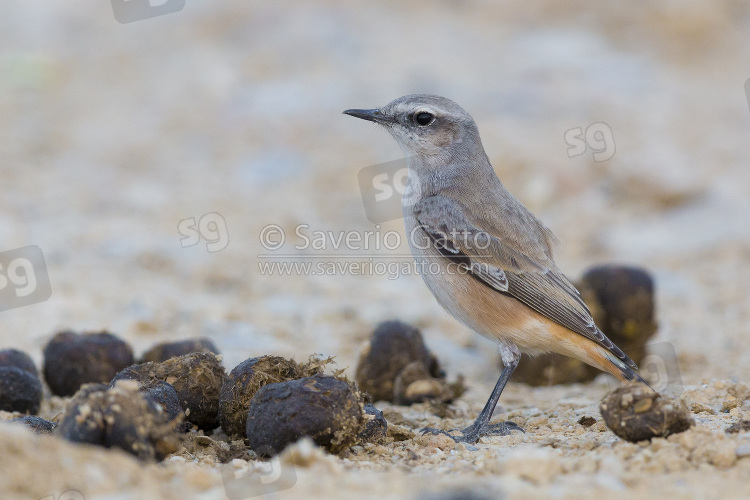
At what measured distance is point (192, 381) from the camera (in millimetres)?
4781

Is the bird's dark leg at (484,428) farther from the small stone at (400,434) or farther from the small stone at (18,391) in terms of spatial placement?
the small stone at (18,391)

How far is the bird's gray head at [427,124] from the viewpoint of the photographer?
6430 mm

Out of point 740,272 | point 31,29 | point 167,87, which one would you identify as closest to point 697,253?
point 740,272

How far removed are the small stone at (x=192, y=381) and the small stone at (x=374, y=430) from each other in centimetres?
95

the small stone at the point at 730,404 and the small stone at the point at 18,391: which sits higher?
the small stone at the point at 18,391

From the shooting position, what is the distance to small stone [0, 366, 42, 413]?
5.39 metres

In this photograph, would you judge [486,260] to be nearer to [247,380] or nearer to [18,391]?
[247,380]

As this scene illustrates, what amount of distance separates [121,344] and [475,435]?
2.77 metres

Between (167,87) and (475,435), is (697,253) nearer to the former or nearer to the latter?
(475,435)

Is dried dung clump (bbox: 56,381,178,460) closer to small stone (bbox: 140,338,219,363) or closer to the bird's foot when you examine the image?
the bird's foot

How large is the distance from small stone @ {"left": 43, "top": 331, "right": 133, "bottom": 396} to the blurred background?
45.4 inches

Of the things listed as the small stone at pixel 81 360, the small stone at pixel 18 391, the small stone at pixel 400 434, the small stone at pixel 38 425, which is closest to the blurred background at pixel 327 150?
the small stone at pixel 81 360

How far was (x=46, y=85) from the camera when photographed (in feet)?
45.8

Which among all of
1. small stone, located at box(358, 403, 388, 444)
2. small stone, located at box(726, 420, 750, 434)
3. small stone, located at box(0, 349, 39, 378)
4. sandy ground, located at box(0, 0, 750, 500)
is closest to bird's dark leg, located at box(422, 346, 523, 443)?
sandy ground, located at box(0, 0, 750, 500)
